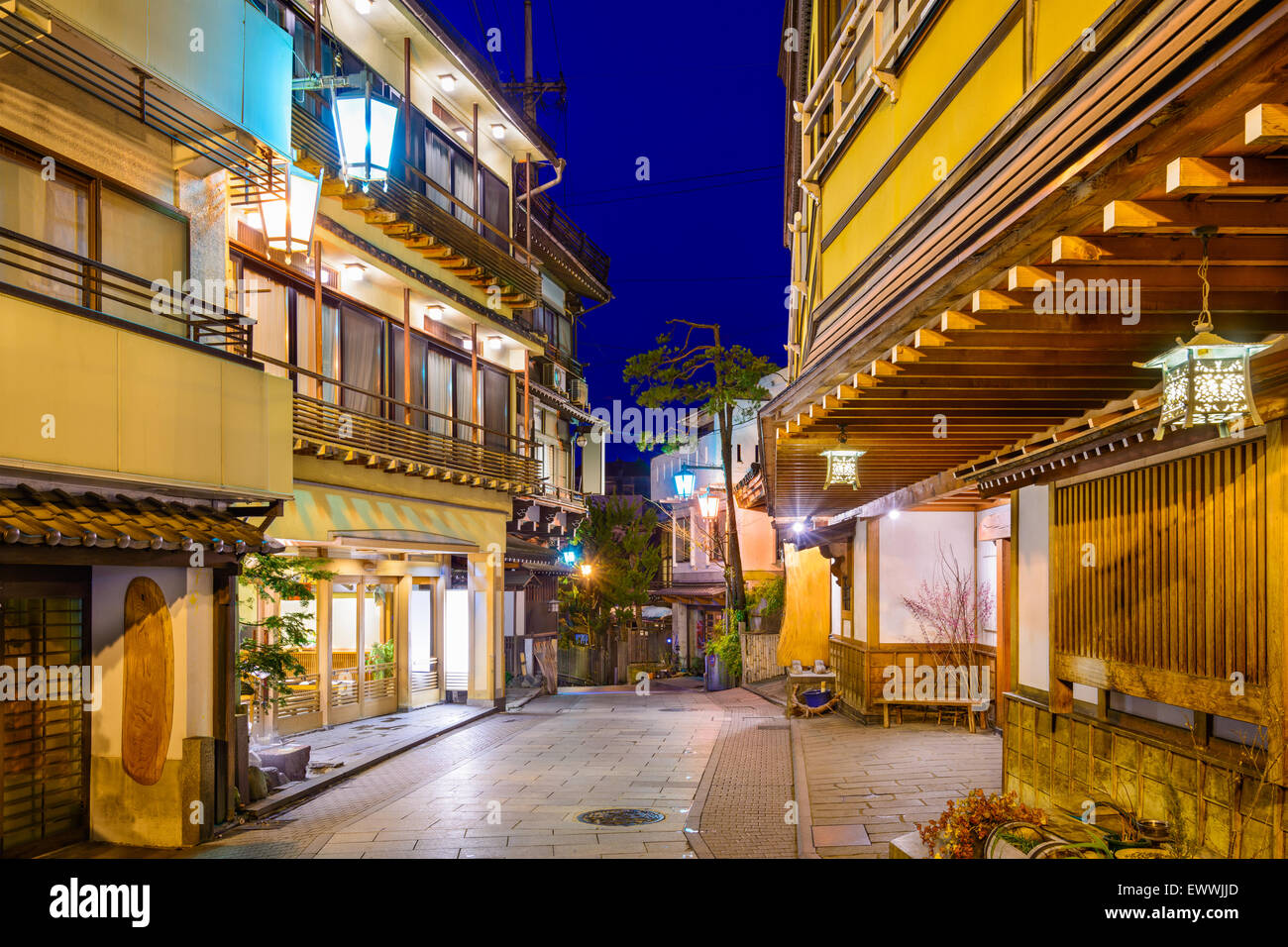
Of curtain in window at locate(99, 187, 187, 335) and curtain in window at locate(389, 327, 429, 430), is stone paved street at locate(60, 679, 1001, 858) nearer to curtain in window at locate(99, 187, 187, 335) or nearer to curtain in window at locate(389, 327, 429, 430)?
curtain in window at locate(99, 187, 187, 335)

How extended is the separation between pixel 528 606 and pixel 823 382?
3122cm

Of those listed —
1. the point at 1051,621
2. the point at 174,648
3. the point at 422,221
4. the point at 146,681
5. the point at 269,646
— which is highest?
the point at 422,221

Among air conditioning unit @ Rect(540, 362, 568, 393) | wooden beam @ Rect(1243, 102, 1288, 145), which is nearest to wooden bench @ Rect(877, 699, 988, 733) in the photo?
wooden beam @ Rect(1243, 102, 1288, 145)

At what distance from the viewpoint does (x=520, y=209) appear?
31375mm

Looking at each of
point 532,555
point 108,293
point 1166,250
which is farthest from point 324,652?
point 1166,250

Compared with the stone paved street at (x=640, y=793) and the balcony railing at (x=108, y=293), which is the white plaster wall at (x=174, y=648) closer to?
the stone paved street at (x=640, y=793)

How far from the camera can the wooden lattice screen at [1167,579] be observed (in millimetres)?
6457

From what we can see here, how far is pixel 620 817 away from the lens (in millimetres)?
12508

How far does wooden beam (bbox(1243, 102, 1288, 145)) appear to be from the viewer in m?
3.21

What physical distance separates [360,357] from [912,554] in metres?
11.9

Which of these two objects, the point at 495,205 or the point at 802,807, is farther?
the point at 495,205

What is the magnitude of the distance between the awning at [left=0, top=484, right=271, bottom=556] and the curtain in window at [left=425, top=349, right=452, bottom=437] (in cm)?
1247

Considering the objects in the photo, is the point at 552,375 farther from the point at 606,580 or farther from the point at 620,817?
the point at 620,817
